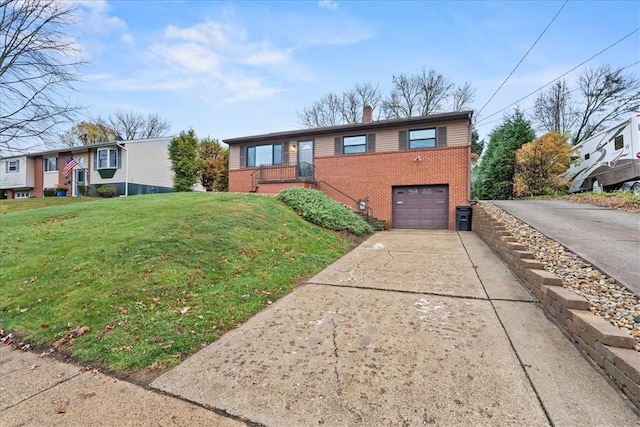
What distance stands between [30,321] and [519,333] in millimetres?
5868

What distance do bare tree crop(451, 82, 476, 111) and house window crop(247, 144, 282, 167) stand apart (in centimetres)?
1958

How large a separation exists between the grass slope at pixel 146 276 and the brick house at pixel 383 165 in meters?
6.08

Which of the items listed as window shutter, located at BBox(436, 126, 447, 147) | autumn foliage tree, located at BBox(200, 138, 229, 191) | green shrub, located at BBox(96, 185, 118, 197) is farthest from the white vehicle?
green shrub, located at BBox(96, 185, 118, 197)

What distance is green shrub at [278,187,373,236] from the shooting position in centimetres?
1057

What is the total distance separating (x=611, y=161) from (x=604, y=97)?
15.4m

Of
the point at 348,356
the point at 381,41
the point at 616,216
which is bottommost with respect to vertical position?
the point at 348,356

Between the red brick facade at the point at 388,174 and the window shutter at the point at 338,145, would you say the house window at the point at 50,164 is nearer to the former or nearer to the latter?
the red brick facade at the point at 388,174

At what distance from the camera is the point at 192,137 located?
64.7 ft

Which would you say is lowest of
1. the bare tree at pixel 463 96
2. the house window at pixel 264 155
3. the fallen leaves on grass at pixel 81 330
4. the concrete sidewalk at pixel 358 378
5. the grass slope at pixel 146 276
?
the concrete sidewalk at pixel 358 378

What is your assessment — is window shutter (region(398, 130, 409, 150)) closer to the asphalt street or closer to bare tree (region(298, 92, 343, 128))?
the asphalt street

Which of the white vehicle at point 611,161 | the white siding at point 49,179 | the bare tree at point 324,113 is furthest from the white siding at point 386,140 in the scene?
the white siding at point 49,179

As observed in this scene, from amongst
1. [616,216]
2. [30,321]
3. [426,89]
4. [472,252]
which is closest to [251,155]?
[472,252]

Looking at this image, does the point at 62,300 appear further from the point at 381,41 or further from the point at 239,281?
the point at 381,41

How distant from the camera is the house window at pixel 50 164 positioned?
24986 mm
